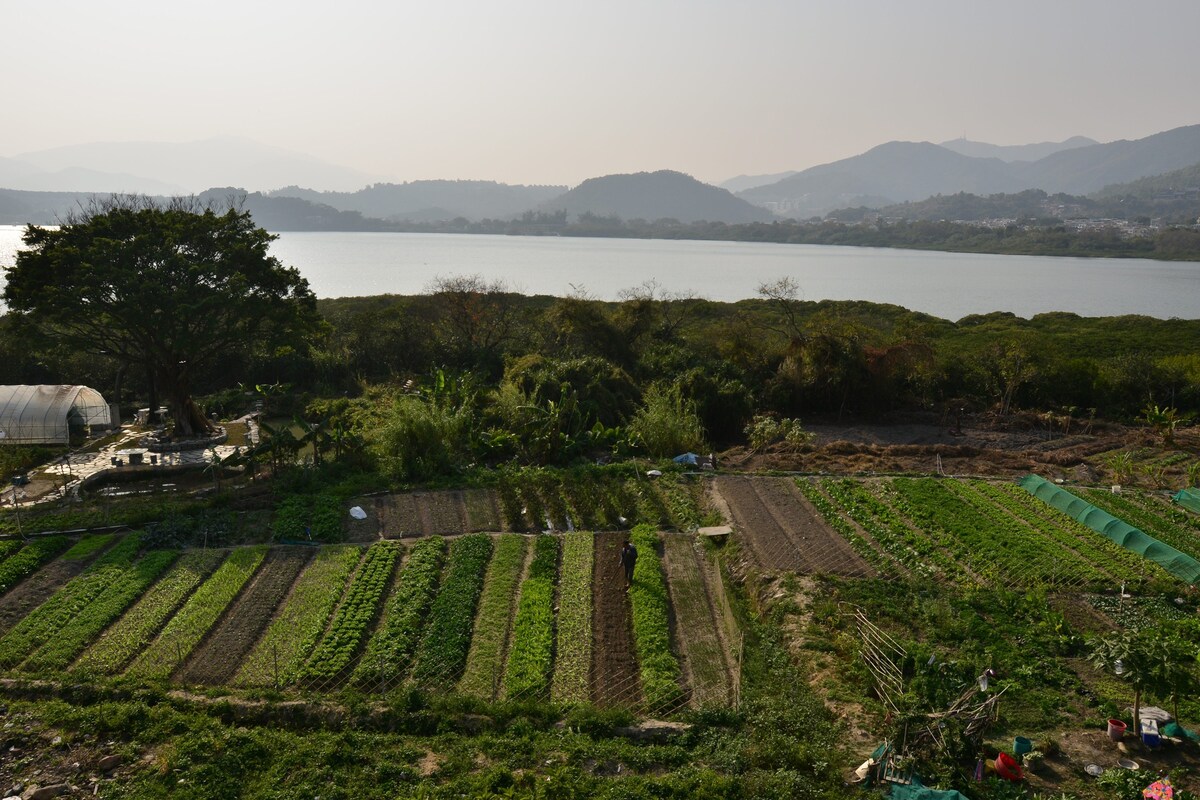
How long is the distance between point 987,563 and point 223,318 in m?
26.3

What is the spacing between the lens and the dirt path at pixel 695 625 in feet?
41.5

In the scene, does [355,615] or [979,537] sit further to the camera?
[979,537]

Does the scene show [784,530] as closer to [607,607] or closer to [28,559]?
[607,607]

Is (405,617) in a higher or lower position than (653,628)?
higher

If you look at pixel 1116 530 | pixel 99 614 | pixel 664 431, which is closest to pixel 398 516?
pixel 99 614

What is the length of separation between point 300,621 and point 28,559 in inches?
295

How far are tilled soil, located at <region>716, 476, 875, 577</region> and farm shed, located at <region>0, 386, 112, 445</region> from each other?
23.8m

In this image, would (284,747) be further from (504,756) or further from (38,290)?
(38,290)

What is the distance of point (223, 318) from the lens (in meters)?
27.5

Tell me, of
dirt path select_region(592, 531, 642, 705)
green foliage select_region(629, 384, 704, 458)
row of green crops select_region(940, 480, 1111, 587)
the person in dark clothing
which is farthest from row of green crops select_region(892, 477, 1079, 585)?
dirt path select_region(592, 531, 642, 705)

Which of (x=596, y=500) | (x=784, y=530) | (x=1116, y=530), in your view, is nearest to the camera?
(x=1116, y=530)

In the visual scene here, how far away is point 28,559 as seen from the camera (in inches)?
658

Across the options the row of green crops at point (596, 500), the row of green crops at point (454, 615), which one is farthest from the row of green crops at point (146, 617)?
the row of green crops at point (596, 500)

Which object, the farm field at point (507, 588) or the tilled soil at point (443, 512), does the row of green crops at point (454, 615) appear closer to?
the farm field at point (507, 588)
